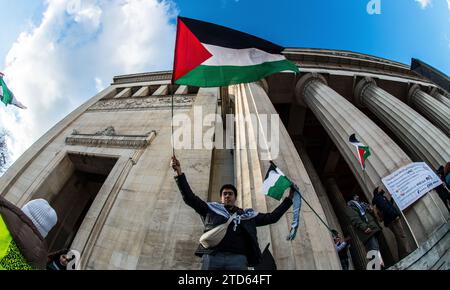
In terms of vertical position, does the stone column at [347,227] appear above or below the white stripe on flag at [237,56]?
below

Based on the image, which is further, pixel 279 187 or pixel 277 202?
pixel 277 202

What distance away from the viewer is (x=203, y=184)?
705 centimetres

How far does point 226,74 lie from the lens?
5016 mm

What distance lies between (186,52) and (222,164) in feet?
15.0

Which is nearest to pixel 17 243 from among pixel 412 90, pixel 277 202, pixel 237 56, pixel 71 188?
pixel 277 202

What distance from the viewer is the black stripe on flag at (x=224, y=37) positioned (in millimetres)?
5078

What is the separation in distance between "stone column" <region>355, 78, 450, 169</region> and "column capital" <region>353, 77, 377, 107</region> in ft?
0.67

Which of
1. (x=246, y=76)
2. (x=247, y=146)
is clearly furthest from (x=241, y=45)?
(x=247, y=146)

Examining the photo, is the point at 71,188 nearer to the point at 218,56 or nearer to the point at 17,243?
the point at 218,56

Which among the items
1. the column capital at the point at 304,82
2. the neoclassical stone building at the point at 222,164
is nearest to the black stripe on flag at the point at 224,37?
the neoclassical stone building at the point at 222,164

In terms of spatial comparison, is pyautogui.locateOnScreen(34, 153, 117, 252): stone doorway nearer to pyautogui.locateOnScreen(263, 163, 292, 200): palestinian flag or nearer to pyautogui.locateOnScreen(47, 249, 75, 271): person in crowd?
pyautogui.locateOnScreen(47, 249, 75, 271): person in crowd

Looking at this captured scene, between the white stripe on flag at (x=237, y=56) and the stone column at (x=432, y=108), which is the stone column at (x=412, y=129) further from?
the white stripe on flag at (x=237, y=56)

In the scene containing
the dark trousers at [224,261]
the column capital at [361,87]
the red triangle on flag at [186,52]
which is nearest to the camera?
the dark trousers at [224,261]
